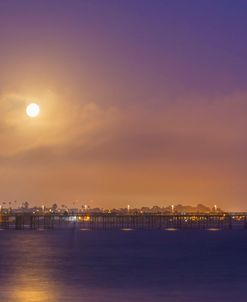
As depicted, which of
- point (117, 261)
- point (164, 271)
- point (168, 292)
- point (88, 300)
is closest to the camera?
point (88, 300)

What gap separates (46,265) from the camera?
57062 millimetres

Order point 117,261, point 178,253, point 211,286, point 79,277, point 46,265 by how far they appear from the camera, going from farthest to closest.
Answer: point 178,253, point 117,261, point 46,265, point 79,277, point 211,286

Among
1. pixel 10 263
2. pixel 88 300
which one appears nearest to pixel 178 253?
pixel 10 263

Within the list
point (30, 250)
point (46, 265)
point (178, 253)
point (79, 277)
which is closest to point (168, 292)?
point (79, 277)

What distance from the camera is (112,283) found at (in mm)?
42219

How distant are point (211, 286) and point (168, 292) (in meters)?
3.98

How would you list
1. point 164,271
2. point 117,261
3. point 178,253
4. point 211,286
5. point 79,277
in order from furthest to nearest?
1. point 178,253
2. point 117,261
3. point 164,271
4. point 79,277
5. point 211,286

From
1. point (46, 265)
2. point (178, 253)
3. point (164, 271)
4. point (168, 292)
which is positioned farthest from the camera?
point (178, 253)

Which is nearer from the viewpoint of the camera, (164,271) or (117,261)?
(164,271)

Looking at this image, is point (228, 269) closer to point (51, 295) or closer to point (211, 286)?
point (211, 286)

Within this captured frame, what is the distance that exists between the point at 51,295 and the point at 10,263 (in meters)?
24.8

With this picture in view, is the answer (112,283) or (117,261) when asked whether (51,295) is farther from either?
(117,261)

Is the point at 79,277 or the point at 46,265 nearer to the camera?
the point at 79,277

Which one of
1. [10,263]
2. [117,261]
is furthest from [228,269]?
[10,263]
